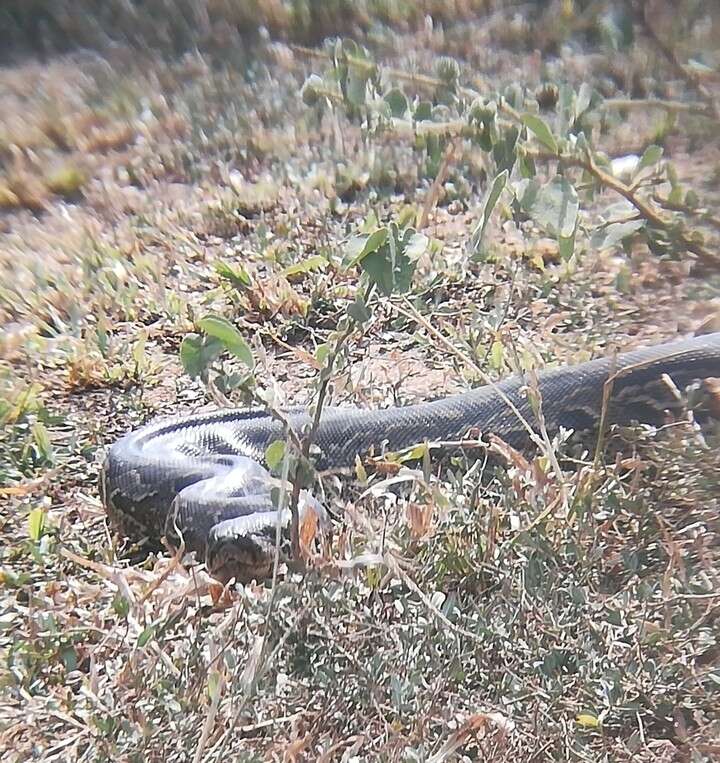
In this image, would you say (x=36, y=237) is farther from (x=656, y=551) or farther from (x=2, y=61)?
(x=656, y=551)

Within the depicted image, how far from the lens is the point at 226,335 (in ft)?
7.56

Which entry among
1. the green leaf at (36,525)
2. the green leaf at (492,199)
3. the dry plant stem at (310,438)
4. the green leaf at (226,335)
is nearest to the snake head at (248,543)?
the dry plant stem at (310,438)

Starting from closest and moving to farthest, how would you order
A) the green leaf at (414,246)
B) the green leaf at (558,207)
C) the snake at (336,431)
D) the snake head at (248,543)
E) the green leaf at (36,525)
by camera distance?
1. the green leaf at (558,207)
2. the green leaf at (414,246)
3. the snake head at (248,543)
4. the green leaf at (36,525)
5. the snake at (336,431)

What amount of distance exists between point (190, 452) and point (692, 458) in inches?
66.6

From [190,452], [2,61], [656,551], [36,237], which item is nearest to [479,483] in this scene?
[656,551]

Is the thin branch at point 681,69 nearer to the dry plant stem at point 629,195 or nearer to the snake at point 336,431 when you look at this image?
the dry plant stem at point 629,195

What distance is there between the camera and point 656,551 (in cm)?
287

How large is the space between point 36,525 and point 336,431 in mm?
1059

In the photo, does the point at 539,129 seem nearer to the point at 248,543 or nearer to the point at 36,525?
the point at 248,543

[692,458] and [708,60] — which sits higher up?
[708,60]

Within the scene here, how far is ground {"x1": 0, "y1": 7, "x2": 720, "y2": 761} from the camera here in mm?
2412

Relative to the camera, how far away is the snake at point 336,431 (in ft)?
11.5

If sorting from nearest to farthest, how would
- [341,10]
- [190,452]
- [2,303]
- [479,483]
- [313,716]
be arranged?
[313,716] < [479,483] < [190,452] < [2,303] < [341,10]

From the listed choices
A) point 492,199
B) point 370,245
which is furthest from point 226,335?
point 492,199
